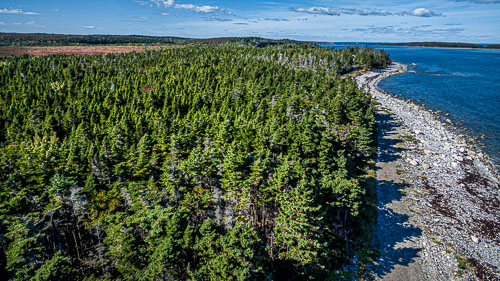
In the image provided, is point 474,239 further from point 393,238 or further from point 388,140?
point 388,140

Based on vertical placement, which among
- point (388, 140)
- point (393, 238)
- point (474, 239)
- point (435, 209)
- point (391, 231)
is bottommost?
point (393, 238)

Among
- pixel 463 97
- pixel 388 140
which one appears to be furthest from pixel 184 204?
pixel 463 97

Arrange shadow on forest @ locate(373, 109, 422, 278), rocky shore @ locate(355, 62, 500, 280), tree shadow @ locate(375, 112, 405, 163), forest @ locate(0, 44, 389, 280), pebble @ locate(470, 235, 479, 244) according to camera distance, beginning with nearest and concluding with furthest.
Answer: forest @ locate(0, 44, 389, 280) < rocky shore @ locate(355, 62, 500, 280) < shadow on forest @ locate(373, 109, 422, 278) < pebble @ locate(470, 235, 479, 244) < tree shadow @ locate(375, 112, 405, 163)

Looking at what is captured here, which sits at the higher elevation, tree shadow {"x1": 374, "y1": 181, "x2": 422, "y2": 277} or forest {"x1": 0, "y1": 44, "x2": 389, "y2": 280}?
forest {"x1": 0, "y1": 44, "x2": 389, "y2": 280}

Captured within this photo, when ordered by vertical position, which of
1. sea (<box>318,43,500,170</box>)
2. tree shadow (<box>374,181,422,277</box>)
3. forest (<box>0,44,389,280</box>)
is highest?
sea (<box>318,43,500,170</box>)

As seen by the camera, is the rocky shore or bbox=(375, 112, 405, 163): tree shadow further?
bbox=(375, 112, 405, 163): tree shadow

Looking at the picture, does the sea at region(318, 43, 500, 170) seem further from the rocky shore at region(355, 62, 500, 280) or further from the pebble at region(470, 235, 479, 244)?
the pebble at region(470, 235, 479, 244)

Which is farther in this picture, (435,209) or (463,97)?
(463,97)

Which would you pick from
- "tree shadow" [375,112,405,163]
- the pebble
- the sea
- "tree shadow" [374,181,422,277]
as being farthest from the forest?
the sea
